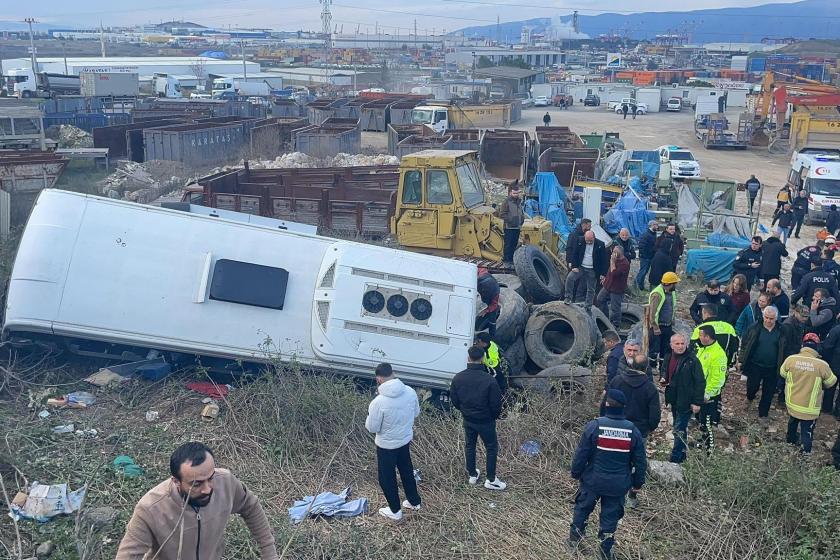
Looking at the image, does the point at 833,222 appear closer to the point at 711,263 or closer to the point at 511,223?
the point at 711,263

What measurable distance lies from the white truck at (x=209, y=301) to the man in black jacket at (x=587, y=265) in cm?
361

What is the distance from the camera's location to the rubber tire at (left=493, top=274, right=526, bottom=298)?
11.0 m

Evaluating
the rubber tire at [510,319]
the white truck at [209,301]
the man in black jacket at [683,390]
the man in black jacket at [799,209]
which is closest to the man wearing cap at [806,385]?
the man in black jacket at [683,390]

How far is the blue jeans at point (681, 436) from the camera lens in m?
6.92

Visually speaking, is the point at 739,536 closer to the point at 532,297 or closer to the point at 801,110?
the point at 532,297

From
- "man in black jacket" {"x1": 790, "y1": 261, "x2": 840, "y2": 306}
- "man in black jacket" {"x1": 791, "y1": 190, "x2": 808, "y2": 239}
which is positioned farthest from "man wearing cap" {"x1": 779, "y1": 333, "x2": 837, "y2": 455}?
"man in black jacket" {"x1": 791, "y1": 190, "x2": 808, "y2": 239}

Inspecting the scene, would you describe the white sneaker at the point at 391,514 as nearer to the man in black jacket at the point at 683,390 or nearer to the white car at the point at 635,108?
the man in black jacket at the point at 683,390

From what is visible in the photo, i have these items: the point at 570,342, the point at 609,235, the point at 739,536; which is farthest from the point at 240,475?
the point at 609,235

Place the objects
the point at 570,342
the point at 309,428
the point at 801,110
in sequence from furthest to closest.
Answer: the point at 801,110, the point at 570,342, the point at 309,428

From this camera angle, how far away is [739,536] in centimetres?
557

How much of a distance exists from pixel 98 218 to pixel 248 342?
7.19ft

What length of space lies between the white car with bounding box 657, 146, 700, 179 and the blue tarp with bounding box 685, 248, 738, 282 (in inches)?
401

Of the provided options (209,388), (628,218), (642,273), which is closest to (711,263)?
(642,273)

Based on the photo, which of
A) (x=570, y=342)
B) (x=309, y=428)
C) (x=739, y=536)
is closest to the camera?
(x=739, y=536)
